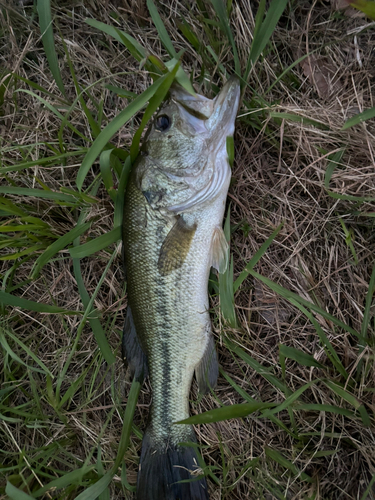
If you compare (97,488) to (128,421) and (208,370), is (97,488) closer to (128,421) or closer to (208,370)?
(128,421)

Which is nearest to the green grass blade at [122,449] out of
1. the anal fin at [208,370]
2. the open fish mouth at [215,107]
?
the anal fin at [208,370]

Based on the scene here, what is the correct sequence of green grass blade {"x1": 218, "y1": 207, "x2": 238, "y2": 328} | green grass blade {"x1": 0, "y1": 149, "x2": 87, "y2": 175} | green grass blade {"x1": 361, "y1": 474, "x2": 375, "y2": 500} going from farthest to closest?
1. green grass blade {"x1": 0, "y1": 149, "x2": 87, "y2": 175}
2. green grass blade {"x1": 218, "y1": 207, "x2": 238, "y2": 328}
3. green grass blade {"x1": 361, "y1": 474, "x2": 375, "y2": 500}

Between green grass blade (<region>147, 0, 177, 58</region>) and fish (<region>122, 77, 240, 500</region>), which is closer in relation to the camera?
fish (<region>122, 77, 240, 500</region>)

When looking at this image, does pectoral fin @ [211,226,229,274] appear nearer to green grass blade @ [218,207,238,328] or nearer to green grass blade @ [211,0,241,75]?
green grass blade @ [218,207,238,328]

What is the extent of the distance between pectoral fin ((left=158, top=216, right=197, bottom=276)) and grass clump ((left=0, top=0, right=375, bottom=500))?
12.3 inches

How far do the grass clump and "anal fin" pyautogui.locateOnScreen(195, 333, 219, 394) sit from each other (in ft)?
0.32

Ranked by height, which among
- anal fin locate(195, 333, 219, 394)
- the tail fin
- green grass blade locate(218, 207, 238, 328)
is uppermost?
green grass blade locate(218, 207, 238, 328)

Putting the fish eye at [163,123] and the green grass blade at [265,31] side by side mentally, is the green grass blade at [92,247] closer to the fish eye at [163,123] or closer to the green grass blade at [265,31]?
the fish eye at [163,123]

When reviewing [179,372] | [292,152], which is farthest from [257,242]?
[179,372]

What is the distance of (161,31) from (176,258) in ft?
4.89

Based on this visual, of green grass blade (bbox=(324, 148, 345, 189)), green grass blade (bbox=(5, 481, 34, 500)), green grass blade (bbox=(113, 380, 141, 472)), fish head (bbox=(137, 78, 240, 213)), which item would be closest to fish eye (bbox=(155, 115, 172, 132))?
fish head (bbox=(137, 78, 240, 213))

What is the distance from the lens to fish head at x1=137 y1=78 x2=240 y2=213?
76.0 inches

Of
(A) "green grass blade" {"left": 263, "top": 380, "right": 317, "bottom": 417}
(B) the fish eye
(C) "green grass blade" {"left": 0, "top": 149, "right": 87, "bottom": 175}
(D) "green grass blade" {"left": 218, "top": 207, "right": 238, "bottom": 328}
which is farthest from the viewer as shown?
(C) "green grass blade" {"left": 0, "top": 149, "right": 87, "bottom": 175}

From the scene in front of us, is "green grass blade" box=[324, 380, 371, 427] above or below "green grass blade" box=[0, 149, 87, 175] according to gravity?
below
